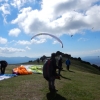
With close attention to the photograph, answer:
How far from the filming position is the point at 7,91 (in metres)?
16.6

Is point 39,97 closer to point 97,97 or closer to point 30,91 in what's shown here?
point 30,91

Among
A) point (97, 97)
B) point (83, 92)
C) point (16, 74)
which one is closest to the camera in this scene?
point (97, 97)

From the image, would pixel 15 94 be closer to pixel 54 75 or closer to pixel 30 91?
pixel 30 91

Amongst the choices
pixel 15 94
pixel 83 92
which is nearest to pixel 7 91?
pixel 15 94

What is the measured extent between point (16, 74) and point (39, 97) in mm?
14673

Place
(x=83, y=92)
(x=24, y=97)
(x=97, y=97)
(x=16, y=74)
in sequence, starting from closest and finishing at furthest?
(x=24, y=97) < (x=97, y=97) < (x=83, y=92) < (x=16, y=74)

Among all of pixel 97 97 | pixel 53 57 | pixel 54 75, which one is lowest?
pixel 97 97

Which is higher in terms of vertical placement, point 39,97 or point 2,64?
point 2,64

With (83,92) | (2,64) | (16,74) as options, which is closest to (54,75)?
(83,92)

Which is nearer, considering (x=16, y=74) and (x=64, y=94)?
(x=64, y=94)

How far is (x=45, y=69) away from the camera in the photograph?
16.5 metres

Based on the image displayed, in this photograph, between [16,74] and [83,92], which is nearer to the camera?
[83,92]

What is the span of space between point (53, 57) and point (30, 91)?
3.62 meters

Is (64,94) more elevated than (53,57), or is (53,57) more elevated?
(53,57)
